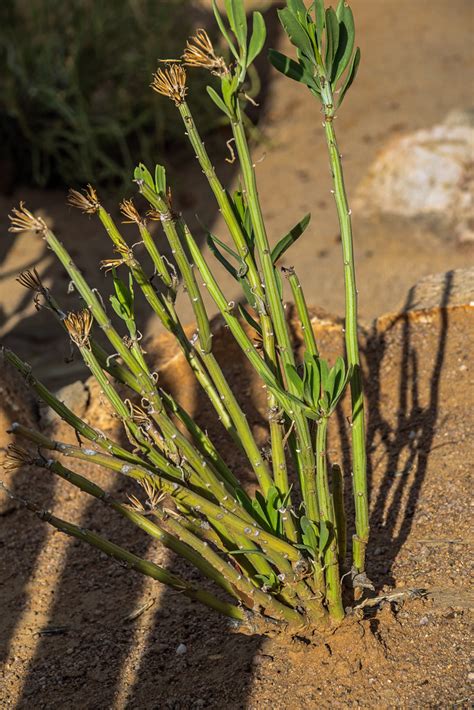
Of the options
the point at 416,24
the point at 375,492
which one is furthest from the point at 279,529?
the point at 416,24

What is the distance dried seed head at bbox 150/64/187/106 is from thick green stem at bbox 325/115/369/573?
0.27m

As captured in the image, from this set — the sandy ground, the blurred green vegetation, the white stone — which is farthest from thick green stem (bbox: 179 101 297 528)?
the blurred green vegetation

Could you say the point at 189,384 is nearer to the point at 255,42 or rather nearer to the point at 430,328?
the point at 430,328

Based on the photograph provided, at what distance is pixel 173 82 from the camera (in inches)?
65.6

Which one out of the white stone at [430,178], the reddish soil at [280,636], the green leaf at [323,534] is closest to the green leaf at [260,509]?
the green leaf at [323,534]

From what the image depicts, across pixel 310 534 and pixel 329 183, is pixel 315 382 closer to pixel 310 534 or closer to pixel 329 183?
pixel 310 534

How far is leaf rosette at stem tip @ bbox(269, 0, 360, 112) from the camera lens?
166cm

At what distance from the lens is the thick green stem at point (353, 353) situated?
1738mm

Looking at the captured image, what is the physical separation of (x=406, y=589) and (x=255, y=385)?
120 centimetres

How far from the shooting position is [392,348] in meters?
3.19

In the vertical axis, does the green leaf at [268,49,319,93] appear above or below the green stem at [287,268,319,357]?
above

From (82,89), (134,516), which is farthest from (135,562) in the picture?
(82,89)

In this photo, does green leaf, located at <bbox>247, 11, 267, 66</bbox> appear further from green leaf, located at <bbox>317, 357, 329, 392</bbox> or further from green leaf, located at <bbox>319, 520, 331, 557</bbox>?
green leaf, located at <bbox>319, 520, 331, 557</bbox>

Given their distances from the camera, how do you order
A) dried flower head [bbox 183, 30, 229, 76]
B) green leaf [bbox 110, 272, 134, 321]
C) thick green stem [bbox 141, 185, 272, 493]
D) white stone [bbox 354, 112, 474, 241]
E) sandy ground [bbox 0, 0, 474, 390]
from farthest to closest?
white stone [bbox 354, 112, 474, 241]
sandy ground [bbox 0, 0, 474, 390]
green leaf [bbox 110, 272, 134, 321]
thick green stem [bbox 141, 185, 272, 493]
dried flower head [bbox 183, 30, 229, 76]
